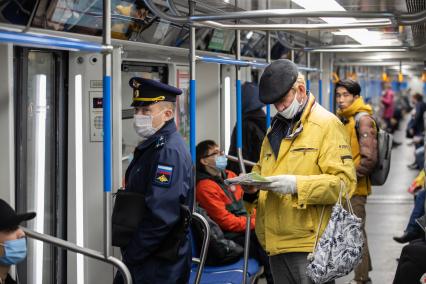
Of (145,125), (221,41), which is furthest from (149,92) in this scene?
(221,41)

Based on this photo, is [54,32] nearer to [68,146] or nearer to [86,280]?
[68,146]

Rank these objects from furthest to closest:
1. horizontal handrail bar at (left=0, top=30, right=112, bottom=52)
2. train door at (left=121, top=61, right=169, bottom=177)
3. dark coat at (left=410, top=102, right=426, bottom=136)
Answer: dark coat at (left=410, top=102, right=426, bottom=136) < train door at (left=121, top=61, right=169, bottom=177) < horizontal handrail bar at (left=0, top=30, right=112, bottom=52)

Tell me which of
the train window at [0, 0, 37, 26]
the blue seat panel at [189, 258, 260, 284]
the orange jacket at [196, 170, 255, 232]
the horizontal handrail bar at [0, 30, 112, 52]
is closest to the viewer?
the horizontal handrail bar at [0, 30, 112, 52]

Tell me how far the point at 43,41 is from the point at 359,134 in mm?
3831

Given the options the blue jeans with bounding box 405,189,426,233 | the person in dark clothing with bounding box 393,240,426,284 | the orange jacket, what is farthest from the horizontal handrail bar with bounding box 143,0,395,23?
the blue jeans with bounding box 405,189,426,233

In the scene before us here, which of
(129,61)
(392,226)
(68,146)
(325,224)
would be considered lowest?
(392,226)

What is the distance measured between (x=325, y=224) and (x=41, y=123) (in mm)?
1662

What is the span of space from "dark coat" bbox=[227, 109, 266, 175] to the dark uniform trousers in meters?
2.79

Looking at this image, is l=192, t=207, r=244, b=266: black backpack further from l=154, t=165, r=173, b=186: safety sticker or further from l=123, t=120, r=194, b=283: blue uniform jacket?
l=154, t=165, r=173, b=186: safety sticker

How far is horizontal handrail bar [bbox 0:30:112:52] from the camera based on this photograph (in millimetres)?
3001

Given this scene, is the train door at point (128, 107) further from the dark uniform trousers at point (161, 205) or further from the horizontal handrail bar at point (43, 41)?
the horizontal handrail bar at point (43, 41)

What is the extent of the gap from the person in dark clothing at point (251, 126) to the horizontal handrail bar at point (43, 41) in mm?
3609

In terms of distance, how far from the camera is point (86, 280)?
16.8 ft

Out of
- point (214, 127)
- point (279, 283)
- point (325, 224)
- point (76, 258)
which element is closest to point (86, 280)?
point (76, 258)
